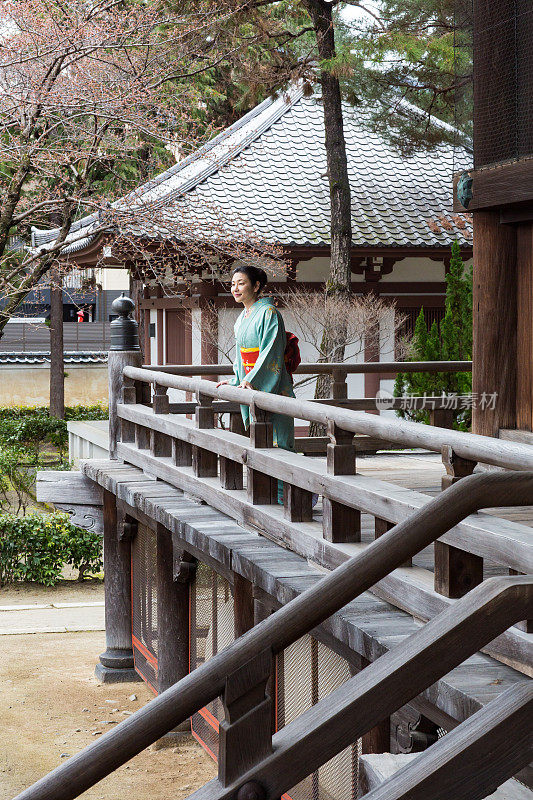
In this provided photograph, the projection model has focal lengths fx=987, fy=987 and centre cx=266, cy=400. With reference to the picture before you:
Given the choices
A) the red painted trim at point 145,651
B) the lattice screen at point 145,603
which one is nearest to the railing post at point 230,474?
the lattice screen at point 145,603

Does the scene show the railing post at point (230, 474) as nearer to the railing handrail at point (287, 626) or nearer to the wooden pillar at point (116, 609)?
the railing handrail at point (287, 626)

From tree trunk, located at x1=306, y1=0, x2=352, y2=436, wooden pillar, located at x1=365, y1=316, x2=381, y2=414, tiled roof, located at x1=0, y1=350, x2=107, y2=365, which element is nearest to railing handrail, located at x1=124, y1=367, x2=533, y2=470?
tree trunk, located at x1=306, y1=0, x2=352, y2=436

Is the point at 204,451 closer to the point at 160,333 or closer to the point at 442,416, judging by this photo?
the point at 442,416

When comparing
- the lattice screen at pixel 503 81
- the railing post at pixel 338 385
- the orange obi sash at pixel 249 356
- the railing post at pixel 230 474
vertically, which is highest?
the lattice screen at pixel 503 81

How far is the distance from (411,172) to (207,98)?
6487mm

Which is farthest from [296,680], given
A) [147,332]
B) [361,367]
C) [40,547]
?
[147,332]

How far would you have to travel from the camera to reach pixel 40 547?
523 inches

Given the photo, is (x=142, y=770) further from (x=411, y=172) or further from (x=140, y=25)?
(x=411, y=172)

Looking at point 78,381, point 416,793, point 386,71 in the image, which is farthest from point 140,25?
point 78,381

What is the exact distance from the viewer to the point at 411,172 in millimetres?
16891

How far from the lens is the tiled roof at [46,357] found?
24.6 meters

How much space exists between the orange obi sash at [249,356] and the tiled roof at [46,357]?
64.3 feet

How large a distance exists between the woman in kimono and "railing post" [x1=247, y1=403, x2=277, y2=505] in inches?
18.6

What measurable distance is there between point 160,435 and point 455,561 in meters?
4.08
